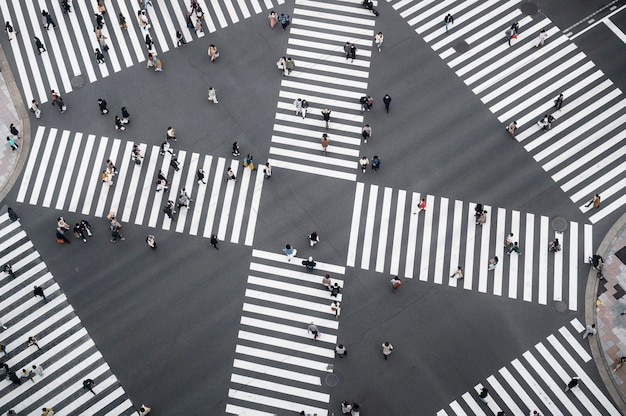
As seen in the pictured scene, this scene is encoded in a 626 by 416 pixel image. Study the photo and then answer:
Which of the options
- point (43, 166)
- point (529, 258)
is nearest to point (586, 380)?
point (529, 258)

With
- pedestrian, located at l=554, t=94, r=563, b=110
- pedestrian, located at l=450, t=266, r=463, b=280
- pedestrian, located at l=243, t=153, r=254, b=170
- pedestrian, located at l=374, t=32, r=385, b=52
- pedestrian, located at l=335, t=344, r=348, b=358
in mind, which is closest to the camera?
pedestrian, located at l=335, t=344, r=348, b=358

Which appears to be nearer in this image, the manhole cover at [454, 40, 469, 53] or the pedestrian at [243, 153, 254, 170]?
the pedestrian at [243, 153, 254, 170]

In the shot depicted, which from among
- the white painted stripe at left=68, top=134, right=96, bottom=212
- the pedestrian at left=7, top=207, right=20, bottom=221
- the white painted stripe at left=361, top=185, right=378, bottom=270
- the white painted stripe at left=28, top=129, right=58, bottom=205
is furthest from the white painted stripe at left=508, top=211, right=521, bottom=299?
the pedestrian at left=7, top=207, right=20, bottom=221

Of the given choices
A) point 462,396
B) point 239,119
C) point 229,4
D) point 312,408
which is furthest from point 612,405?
point 229,4

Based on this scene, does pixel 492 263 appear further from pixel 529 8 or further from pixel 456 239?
pixel 529 8

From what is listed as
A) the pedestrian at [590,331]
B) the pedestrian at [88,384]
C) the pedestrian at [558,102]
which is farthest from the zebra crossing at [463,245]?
the pedestrian at [88,384]

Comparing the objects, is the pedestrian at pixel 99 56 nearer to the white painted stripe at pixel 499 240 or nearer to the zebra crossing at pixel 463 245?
the zebra crossing at pixel 463 245

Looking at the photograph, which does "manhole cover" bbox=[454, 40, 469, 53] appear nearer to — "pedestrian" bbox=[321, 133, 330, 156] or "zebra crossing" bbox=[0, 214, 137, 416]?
"pedestrian" bbox=[321, 133, 330, 156]

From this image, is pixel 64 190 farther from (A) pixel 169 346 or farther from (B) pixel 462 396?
(B) pixel 462 396
